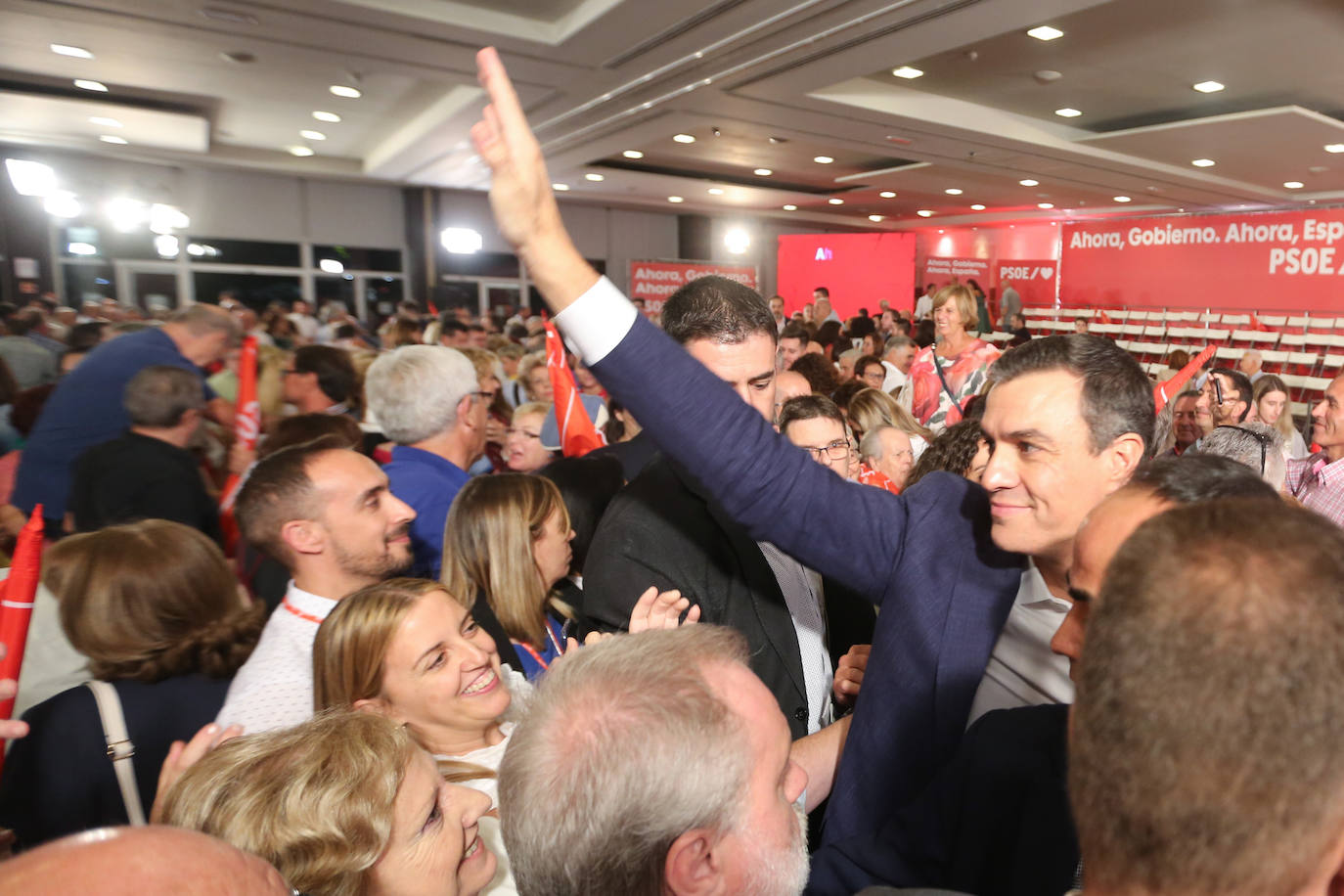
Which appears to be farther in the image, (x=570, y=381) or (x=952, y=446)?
(x=570, y=381)

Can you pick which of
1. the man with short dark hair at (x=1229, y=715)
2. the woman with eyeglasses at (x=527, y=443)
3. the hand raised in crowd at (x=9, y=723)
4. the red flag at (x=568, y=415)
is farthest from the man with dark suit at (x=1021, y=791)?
the woman with eyeglasses at (x=527, y=443)

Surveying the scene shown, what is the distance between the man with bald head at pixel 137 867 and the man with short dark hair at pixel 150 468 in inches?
101

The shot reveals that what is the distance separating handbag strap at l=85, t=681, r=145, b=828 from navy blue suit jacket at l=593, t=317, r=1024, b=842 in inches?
50.9

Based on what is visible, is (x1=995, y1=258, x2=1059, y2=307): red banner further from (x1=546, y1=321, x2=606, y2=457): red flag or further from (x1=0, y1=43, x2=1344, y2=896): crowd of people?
(x1=0, y1=43, x2=1344, y2=896): crowd of people

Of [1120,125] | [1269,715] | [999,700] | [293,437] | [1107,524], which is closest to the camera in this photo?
[1269,715]

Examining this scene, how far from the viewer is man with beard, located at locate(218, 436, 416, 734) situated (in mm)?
1818

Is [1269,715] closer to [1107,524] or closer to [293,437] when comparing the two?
[1107,524]

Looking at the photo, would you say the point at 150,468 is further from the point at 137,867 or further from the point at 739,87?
the point at 739,87

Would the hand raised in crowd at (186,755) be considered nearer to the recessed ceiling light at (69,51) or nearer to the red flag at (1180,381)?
the red flag at (1180,381)

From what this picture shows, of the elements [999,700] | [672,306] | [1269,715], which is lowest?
[999,700]

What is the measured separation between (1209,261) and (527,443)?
8749mm

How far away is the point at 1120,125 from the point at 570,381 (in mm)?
8586

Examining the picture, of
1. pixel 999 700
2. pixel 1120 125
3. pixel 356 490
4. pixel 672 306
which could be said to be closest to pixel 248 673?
pixel 356 490

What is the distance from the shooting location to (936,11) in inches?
192
